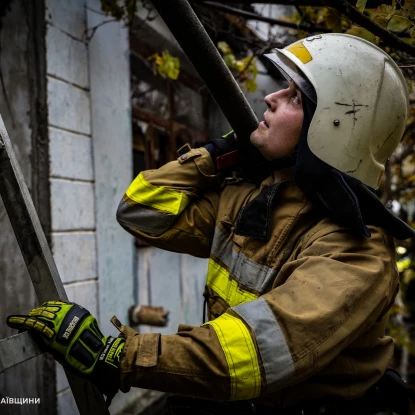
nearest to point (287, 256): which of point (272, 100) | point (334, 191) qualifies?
point (334, 191)

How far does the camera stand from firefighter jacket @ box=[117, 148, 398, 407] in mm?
1108

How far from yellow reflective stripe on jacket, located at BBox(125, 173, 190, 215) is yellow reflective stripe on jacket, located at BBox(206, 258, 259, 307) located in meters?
0.27

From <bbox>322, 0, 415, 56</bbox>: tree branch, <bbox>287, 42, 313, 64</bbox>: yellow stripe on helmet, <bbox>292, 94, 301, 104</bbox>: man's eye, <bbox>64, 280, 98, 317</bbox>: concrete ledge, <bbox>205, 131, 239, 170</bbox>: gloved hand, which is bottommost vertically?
<bbox>64, 280, 98, 317</bbox>: concrete ledge

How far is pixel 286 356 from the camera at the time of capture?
3.67ft

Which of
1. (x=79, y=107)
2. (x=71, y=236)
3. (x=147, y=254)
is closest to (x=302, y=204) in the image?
(x=71, y=236)

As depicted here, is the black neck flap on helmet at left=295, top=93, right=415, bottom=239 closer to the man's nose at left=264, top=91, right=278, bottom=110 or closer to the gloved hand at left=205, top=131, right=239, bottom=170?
the man's nose at left=264, top=91, right=278, bottom=110

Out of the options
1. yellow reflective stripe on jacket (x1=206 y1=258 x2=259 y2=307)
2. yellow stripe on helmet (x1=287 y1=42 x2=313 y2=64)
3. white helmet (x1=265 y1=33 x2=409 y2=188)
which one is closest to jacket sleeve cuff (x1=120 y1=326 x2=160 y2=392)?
yellow reflective stripe on jacket (x1=206 y1=258 x2=259 y2=307)

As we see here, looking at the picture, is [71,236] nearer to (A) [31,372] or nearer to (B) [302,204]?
(A) [31,372]

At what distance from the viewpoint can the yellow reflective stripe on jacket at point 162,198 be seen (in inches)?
71.6

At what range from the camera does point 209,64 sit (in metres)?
1.52

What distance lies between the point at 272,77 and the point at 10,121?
10.2ft

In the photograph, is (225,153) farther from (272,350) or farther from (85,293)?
(85,293)

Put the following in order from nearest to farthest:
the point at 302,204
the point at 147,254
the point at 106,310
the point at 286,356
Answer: the point at 286,356 < the point at 302,204 < the point at 106,310 < the point at 147,254

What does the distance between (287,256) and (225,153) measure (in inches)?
24.1
